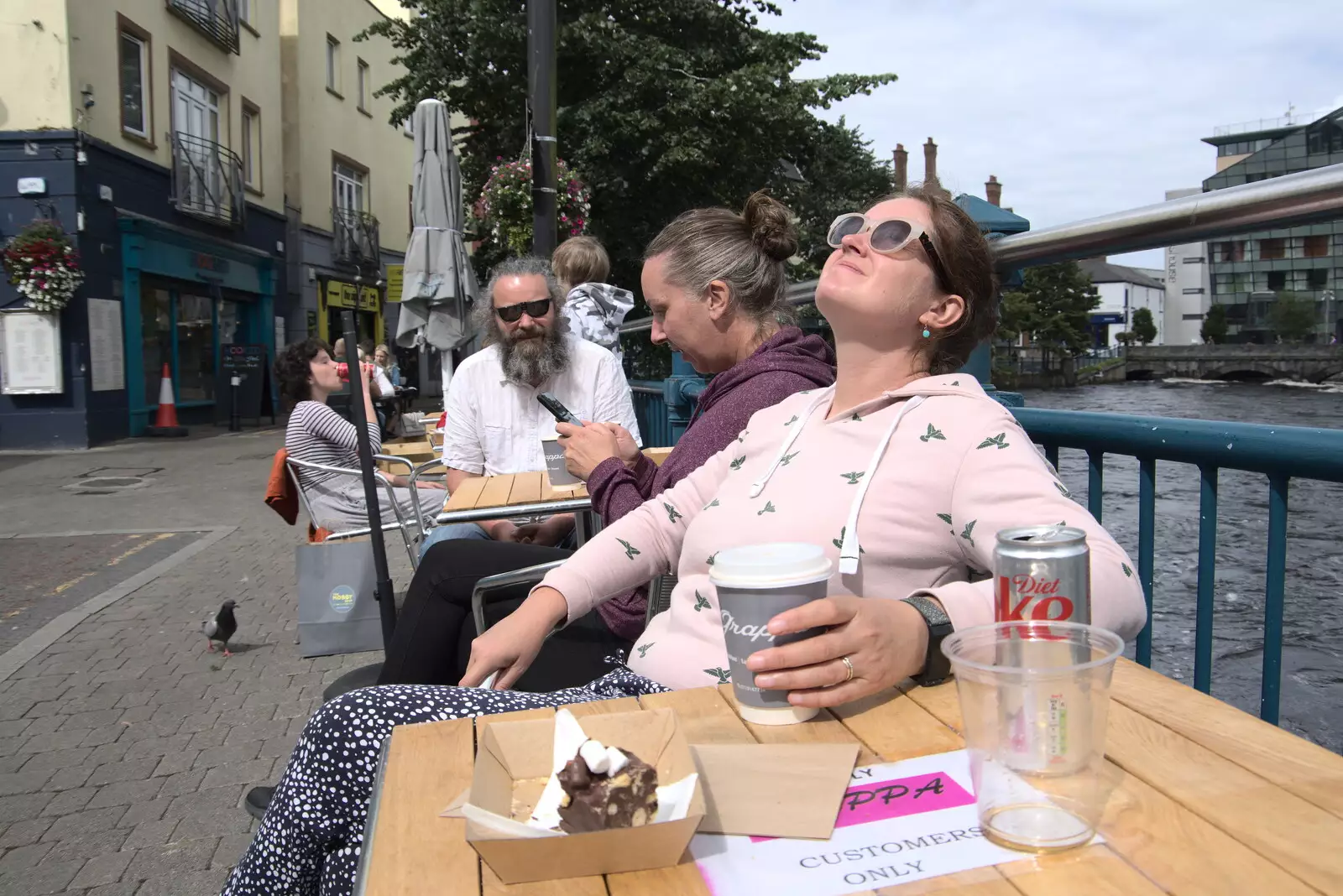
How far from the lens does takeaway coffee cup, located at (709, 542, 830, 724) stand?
47.9 inches

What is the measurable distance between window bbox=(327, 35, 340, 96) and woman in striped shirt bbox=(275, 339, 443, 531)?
22.6 m

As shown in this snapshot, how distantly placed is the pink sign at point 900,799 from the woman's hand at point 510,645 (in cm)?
96

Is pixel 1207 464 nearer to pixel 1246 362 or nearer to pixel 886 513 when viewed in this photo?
pixel 886 513

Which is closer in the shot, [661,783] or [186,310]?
[661,783]

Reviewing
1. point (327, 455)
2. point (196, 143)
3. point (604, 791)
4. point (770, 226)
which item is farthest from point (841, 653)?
point (196, 143)

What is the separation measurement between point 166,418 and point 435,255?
10.8 metres

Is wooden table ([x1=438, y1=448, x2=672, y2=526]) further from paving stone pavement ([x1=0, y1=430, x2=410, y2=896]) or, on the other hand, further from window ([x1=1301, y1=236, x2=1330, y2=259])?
window ([x1=1301, y1=236, x2=1330, y2=259])

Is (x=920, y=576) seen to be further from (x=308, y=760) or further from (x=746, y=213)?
(x=746, y=213)

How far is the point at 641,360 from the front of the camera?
8297 millimetres

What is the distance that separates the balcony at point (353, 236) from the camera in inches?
1014

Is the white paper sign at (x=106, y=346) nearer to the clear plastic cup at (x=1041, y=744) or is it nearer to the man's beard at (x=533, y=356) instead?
the man's beard at (x=533, y=356)

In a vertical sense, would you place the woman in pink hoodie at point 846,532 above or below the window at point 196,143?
below

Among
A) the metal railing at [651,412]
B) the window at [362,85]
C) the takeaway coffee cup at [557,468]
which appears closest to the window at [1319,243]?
the takeaway coffee cup at [557,468]

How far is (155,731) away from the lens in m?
3.98
